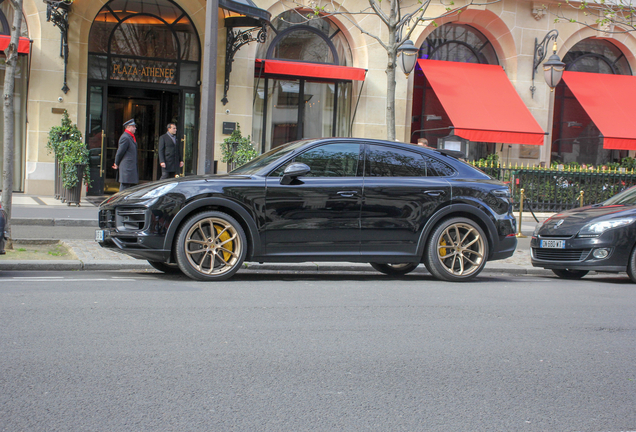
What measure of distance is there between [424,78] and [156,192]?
1509 centimetres

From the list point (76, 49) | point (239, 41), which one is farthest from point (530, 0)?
point (76, 49)

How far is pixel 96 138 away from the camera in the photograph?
17688 mm

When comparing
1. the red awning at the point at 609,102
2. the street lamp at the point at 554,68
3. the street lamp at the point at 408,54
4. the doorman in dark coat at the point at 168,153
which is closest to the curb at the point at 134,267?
the doorman in dark coat at the point at 168,153

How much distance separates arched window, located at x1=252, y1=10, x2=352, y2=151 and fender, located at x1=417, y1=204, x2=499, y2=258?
11.6 meters

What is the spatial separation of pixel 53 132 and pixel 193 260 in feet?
31.9

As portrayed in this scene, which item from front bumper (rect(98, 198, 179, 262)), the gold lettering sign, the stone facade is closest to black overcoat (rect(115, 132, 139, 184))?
the stone facade

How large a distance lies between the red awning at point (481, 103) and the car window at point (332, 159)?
10.7 meters

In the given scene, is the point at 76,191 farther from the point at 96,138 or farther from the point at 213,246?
the point at 213,246

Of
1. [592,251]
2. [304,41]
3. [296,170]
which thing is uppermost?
[304,41]

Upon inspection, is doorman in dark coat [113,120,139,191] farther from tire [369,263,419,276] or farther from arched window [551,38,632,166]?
arched window [551,38,632,166]

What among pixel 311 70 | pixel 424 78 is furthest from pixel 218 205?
pixel 424 78

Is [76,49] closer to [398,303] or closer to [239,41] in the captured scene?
[239,41]

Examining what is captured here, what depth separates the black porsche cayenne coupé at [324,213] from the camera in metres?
7.24

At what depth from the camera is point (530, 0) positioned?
20.9m
